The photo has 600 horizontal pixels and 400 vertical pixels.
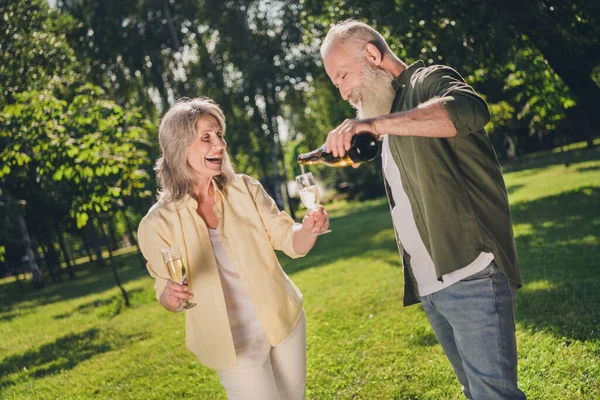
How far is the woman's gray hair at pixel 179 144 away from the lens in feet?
10.2

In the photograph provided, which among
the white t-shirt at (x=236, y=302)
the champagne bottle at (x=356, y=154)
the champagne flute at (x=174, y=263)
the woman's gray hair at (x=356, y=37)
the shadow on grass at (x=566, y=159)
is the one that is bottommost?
the shadow on grass at (x=566, y=159)

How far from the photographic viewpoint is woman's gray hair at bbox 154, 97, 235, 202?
3.11m

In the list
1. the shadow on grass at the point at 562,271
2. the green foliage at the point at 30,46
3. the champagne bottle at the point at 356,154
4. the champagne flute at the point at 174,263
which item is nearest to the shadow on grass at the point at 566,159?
the shadow on grass at the point at 562,271

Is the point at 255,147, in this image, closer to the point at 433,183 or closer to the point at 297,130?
the point at 297,130

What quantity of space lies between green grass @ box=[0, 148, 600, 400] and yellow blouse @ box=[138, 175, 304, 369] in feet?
7.60

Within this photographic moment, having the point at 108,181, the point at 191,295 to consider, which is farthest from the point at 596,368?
the point at 108,181

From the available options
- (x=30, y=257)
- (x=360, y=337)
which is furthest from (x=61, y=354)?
(x=30, y=257)

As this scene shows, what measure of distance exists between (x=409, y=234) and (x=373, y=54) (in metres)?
0.94

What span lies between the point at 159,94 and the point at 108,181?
668 inches

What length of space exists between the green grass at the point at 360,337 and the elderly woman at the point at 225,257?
2.20m

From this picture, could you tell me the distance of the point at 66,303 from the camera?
15.7 meters

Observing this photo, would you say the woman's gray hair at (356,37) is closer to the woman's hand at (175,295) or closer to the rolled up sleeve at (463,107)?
the rolled up sleeve at (463,107)

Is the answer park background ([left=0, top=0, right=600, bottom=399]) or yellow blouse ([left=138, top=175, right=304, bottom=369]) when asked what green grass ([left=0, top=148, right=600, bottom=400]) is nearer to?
park background ([left=0, top=0, right=600, bottom=399])

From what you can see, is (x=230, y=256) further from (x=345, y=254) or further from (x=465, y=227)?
(x=345, y=254)
